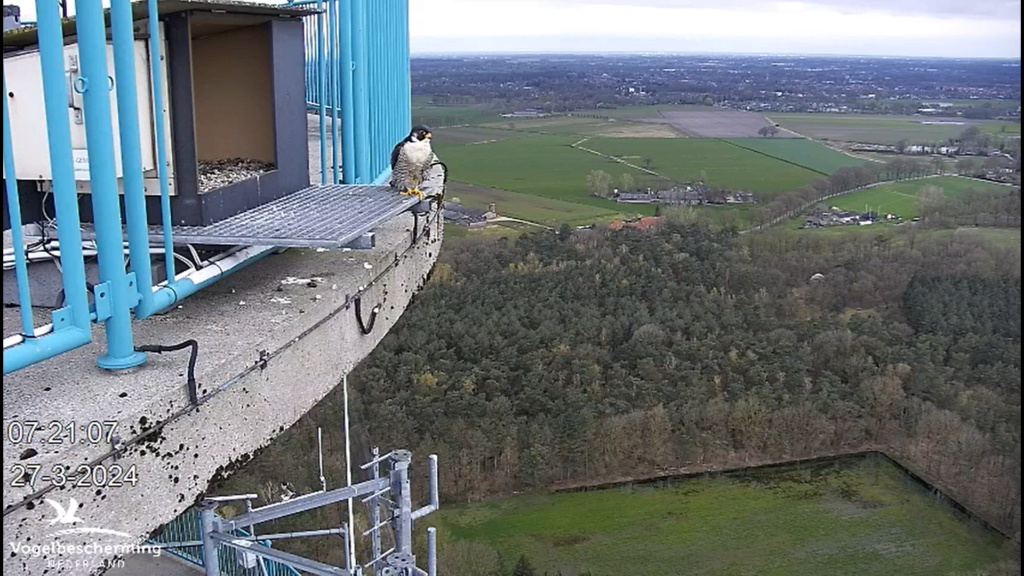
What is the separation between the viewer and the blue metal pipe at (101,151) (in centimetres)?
232

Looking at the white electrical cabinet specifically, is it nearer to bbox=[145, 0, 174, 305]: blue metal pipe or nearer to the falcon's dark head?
bbox=[145, 0, 174, 305]: blue metal pipe

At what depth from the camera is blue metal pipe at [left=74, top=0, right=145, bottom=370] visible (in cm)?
232

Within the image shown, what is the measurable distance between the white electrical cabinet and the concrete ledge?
560mm

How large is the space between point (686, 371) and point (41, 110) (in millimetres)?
26998

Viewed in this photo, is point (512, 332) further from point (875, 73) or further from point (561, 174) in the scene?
point (875, 73)

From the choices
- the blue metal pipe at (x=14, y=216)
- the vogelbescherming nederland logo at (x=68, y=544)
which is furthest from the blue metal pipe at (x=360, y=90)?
the vogelbescherming nederland logo at (x=68, y=544)

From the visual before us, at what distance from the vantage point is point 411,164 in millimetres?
4836

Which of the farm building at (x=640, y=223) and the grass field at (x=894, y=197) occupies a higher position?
the grass field at (x=894, y=197)

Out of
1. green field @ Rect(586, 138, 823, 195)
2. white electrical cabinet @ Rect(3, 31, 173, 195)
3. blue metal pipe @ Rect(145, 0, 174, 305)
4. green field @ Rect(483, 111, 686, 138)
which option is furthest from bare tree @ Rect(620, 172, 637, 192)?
blue metal pipe @ Rect(145, 0, 174, 305)

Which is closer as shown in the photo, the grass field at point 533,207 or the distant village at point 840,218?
the distant village at point 840,218

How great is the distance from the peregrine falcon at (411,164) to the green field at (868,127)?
5453 centimetres

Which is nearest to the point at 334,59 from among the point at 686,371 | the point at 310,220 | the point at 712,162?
the point at 310,220

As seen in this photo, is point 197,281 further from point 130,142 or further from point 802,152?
point 802,152

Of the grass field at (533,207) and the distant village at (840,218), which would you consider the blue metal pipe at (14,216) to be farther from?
A: the distant village at (840,218)
